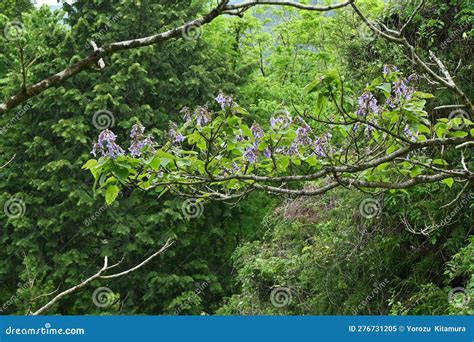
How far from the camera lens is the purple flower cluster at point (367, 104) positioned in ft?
12.3

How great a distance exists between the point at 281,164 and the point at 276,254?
8.97 meters

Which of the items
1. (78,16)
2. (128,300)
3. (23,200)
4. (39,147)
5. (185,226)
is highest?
(78,16)

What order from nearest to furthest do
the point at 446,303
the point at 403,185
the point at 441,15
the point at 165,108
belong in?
1. the point at 403,185
2. the point at 446,303
3. the point at 441,15
4. the point at 165,108

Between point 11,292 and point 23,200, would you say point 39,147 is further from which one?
point 11,292

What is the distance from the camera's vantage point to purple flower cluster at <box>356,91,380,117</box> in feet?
12.3

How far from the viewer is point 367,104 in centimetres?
375

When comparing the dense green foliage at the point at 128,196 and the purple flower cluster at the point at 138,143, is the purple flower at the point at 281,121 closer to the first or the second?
the purple flower cluster at the point at 138,143

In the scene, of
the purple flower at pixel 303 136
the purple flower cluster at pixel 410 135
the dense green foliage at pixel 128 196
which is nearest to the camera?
the purple flower cluster at pixel 410 135

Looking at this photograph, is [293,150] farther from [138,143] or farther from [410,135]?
[138,143]

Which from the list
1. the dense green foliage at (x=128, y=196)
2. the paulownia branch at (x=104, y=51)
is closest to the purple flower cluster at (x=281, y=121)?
the paulownia branch at (x=104, y=51)

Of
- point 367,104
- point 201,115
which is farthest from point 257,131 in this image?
point 367,104

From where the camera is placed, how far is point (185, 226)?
58.0ft

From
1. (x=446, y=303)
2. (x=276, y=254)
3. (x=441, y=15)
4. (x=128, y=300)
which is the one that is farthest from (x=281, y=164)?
(x=128, y=300)

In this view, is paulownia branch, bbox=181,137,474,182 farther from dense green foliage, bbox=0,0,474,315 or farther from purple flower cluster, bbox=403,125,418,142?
dense green foliage, bbox=0,0,474,315
